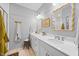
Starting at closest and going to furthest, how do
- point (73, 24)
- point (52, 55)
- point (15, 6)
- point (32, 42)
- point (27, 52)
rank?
point (52, 55) → point (73, 24) → point (15, 6) → point (27, 52) → point (32, 42)

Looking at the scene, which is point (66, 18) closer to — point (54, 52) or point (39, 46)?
point (54, 52)

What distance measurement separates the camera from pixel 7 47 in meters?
1.96

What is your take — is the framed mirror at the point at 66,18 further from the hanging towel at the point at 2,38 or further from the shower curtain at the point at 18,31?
the hanging towel at the point at 2,38

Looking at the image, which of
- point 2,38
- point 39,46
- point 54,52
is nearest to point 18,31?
point 2,38

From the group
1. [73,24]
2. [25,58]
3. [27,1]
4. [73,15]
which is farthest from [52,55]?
[27,1]

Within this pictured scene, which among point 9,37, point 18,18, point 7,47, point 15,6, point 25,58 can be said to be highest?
point 15,6

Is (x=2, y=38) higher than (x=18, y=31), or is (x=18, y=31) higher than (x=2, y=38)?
(x=18, y=31)

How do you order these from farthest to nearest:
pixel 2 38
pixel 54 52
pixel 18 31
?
pixel 18 31, pixel 2 38, pixel 54 52

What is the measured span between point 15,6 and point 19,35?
56 centimetres

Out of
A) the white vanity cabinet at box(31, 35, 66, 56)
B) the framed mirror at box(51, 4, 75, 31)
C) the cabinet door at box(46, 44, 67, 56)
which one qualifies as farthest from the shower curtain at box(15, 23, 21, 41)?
the framed mirror at box(51, 4, 75, 31)

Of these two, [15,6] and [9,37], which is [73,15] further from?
[9,37]

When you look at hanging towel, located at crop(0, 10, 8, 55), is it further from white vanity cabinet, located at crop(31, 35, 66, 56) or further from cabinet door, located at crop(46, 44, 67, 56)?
cabinet door, located at crop(46, 44, 67, 56)

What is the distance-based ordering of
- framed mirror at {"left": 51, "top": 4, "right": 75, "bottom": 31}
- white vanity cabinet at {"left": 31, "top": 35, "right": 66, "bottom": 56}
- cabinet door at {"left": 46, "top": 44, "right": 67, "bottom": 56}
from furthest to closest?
white vanity cabinet at {"left": 31, "top": 35, "right": 66, "bottom": 56}, framed mirror at {"left": 51, "top": 4, "right": 75, "bottom": 31}, cabinet door at {"left": 46, "top": 44, "right": 67, "bottom": 56}

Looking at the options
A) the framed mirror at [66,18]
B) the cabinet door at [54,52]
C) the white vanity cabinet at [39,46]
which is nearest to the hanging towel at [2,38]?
the white vanity cabinet at [39,46]
